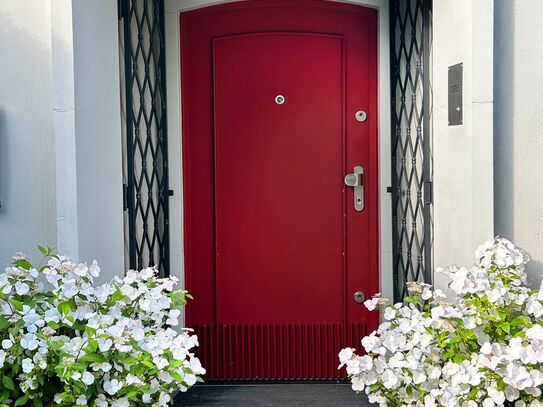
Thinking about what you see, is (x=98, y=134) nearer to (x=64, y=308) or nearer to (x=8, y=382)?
(x=64, y=308)

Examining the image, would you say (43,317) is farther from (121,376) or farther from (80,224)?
(80,224)

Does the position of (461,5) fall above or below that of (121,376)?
above

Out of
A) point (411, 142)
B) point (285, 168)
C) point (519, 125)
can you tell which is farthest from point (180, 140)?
point (519, 125)

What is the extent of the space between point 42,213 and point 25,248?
6.7 inches

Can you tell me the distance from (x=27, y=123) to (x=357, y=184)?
1.80 metres

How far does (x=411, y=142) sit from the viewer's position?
402 cm

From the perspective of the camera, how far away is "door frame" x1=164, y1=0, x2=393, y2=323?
14.0 feet

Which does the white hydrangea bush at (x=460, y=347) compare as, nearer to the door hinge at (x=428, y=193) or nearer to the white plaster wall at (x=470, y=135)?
the white plaster wall at (x=470, y=135)

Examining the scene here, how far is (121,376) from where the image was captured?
93.7 inches

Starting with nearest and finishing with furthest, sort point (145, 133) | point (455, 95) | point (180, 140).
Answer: point (455, 95), point (145, 133), point (180, 140)

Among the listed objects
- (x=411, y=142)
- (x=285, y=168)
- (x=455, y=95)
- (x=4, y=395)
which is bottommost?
(x=4, y=395)

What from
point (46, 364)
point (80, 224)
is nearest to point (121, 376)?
point (46, 364)

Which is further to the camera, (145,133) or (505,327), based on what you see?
(145,133)

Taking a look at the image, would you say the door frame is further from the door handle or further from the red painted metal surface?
the red painted metal surface
